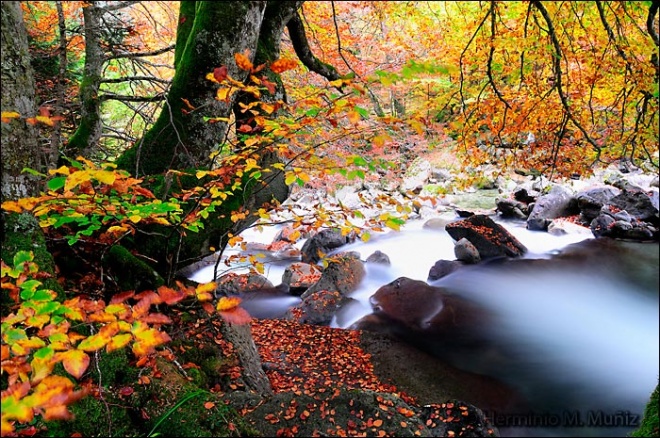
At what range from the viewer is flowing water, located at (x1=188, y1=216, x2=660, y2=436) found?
18.6 ft

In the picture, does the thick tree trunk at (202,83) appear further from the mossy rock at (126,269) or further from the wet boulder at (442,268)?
the wet boulder at (442,268)

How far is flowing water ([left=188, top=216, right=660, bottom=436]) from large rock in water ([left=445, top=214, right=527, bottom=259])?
44cm

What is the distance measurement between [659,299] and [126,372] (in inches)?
436

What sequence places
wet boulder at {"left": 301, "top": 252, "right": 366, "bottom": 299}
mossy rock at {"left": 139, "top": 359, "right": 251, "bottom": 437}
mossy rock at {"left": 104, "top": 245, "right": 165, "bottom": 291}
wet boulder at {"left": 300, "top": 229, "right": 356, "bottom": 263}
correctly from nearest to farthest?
mossy rock at {"left": 139, "top": 359, "right": 251, "bottom": 437}, mossy rock at {"left": 104, "top": 245, "right": 165, "bottom": 291}, wet boulder at {"left": 301, "top": 252, "right": 366, "bottom": 299}, wet boulder at {"left": 300, "top": 229, "right": 356, "bottom": 263}

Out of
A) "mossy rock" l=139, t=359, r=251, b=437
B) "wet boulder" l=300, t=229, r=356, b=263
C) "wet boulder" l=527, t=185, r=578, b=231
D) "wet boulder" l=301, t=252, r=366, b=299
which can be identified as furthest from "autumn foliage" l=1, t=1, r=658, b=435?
"wet boulder" l=527, t=185, r=578, b=231

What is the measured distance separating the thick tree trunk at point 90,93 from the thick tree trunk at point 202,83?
96cm

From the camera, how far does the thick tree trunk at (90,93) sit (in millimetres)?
4148

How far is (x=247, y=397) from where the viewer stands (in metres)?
2.70

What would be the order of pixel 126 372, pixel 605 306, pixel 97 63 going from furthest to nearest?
pixel 605 306 → pixel 97 63 → pixel 126 372

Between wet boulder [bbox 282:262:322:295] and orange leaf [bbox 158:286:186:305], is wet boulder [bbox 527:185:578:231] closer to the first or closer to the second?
wet boulder [bbox 282:262:322:295]

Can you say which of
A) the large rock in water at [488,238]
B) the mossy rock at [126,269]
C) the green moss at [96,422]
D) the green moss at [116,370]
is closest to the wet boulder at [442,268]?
the large rock in water at [488,238]

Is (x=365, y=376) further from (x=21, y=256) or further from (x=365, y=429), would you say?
(x=21, y=256)

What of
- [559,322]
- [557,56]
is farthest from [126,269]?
[559,322]

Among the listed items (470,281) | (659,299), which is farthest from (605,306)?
(470,281)
